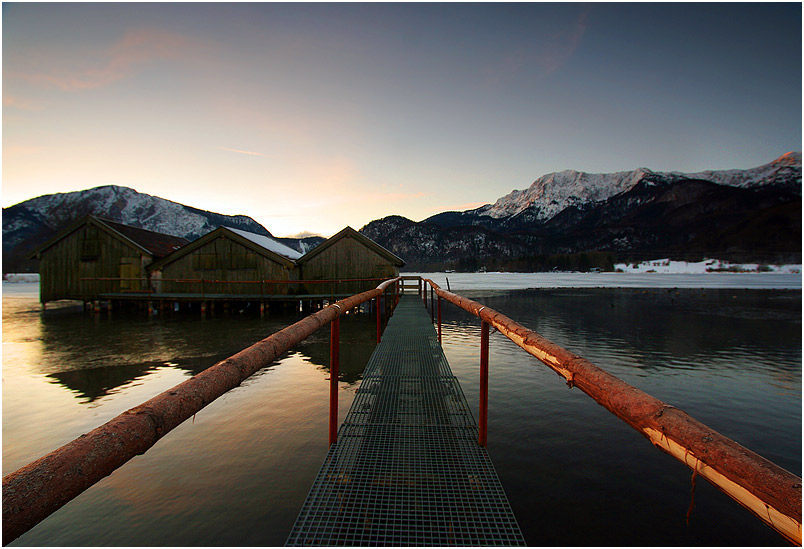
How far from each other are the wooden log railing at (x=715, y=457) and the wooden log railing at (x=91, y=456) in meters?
2.03

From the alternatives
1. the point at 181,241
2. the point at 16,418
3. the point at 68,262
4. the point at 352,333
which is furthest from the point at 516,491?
the point at 181,241

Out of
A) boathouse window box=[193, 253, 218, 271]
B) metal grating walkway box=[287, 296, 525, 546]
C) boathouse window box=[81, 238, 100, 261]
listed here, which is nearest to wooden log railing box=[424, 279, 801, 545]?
metal grating walkway box=[287, 296, 525, 546]

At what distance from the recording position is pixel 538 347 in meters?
2.76

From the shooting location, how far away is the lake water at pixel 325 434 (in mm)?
4418

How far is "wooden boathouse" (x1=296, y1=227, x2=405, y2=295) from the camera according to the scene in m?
26.2

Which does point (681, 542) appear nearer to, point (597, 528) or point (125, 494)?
point (597, 528)

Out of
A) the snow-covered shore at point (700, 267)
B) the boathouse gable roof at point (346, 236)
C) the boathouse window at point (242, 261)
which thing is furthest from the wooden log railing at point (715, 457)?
the snow-covered shore at point (700, 267)

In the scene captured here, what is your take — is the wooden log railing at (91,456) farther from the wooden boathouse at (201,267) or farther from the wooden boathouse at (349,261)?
the wooden boathouse at (349,261)

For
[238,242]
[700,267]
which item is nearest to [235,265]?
[238,242]

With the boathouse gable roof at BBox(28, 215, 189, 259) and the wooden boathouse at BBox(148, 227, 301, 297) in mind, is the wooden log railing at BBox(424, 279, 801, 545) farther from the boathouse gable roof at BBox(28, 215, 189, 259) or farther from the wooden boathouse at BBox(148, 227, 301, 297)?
the boathouse gable roof at BBox(28, 215, 189, 259)

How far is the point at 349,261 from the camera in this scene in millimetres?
26391

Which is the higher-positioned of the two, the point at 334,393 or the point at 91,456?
the point at 91,456

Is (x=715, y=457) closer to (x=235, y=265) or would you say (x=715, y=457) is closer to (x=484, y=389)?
(x=484, y=389)

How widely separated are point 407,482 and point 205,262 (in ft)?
89.1
